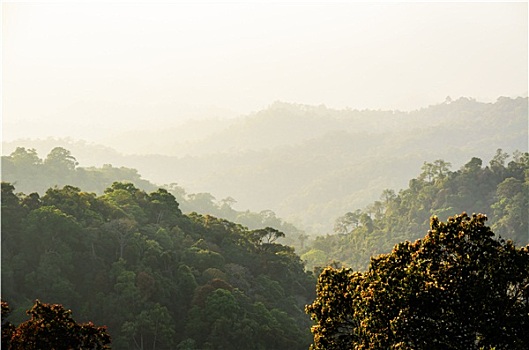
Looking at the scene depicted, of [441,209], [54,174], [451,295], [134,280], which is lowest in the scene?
[441,209]

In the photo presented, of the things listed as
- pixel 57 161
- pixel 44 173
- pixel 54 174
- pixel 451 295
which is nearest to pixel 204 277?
pixel 451 295

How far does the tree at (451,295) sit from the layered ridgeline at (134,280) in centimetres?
2222

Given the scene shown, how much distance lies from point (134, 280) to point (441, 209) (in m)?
70.4

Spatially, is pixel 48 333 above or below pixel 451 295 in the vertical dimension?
above

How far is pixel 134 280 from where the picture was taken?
40.5 metres

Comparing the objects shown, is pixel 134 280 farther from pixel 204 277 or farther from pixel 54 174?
pixel 54 174

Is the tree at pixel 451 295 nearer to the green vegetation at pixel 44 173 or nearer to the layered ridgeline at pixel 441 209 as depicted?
the layered ridgeline at pixel 441 209

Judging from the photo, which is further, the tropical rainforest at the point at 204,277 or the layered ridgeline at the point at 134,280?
the layered ridgeline at the point at 134,280

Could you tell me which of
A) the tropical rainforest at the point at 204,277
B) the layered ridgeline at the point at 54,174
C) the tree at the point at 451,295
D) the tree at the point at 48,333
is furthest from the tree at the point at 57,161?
the tree at the point at 451,295

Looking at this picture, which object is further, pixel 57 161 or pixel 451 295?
pixel 57 161

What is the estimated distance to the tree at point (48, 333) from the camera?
1517 centimetres

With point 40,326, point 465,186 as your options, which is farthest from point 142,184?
point 40,326

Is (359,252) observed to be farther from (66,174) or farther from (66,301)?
(66,301)

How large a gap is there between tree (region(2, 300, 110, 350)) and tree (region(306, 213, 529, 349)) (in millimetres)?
7366
